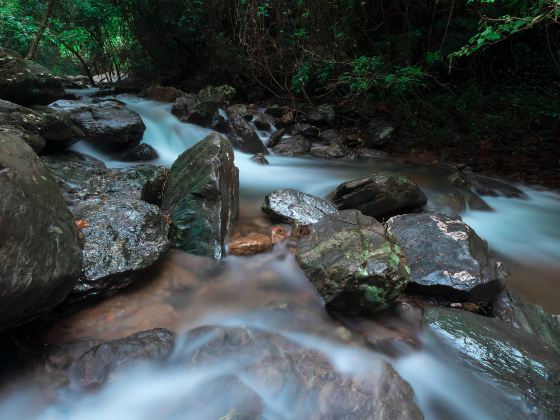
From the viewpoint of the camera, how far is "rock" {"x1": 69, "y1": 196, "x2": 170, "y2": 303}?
255 centimetres

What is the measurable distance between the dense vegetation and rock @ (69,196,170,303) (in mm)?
5319

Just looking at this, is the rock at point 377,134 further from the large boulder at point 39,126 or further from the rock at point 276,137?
the large boulder at point 39,126

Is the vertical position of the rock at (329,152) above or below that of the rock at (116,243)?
below

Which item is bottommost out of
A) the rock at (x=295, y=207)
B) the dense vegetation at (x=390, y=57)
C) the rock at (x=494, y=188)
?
the rock at (x=494, y=188)

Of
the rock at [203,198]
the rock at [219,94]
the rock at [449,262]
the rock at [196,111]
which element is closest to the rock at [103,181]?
Result: the rock at [203,198]

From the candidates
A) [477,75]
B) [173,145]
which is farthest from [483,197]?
[173,145]

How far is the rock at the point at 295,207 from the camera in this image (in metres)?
4.10

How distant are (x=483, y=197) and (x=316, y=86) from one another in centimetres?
485

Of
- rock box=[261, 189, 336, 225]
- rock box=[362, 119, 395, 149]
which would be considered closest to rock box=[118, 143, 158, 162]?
rock box=[261, 189, 336, 225]

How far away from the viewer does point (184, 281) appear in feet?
9.88

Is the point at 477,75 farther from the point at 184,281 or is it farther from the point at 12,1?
the point at 12,1

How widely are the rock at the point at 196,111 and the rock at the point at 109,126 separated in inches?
71.7

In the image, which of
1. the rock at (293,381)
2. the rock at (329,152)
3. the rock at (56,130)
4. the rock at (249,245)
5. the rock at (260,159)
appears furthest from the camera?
the rock at (329,152)

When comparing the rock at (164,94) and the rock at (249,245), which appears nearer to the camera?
the rock at (249,245)
